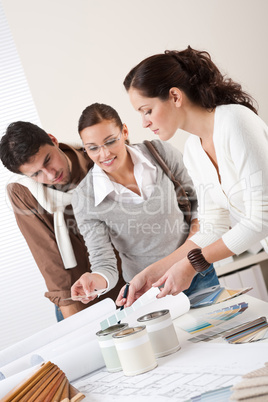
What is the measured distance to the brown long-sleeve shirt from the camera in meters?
1.97

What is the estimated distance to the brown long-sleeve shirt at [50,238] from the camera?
1974 mm

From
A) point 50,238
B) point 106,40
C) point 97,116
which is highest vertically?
point 106,40

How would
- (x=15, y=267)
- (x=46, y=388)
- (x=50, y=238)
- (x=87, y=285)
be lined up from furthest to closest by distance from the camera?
(x=15, y=267) < (x=50, y=238) < (x=87, y=285) < (x=46, y=388)

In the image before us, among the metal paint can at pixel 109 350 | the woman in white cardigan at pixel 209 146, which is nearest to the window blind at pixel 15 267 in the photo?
the woman in white cardigan at pixel 209 146

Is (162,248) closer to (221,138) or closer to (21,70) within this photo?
(221,138)

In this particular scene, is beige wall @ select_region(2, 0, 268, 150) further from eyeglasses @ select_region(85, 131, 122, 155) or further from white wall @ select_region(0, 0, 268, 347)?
eyeglasses @ select_region(85, 131, 122, 155)

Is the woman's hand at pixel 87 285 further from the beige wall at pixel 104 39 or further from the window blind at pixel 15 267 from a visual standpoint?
the window blind at pixel 15 267

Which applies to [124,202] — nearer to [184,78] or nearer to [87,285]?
[87,285]

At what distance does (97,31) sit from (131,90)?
1.37 meters

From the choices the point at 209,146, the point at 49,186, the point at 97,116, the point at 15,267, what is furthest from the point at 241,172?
the point at 15,267

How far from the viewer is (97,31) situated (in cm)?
264

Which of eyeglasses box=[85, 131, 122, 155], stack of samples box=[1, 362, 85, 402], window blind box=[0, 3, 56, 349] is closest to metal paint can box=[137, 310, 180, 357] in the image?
stack of samples box=[1, 362, 85, 402]

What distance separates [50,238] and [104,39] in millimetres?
1189

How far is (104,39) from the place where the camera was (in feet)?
8.66
